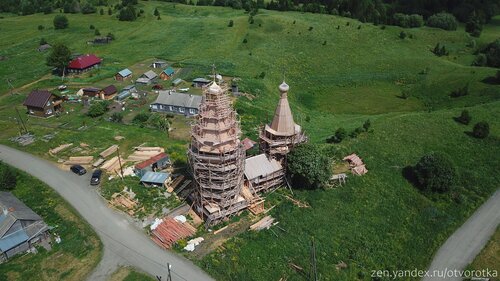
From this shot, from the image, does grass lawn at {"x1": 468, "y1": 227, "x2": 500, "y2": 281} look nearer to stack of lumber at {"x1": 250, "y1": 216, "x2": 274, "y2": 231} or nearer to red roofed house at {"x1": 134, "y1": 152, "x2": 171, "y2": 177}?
stack of lumber at {"x1": 250, "y1": 216, "x2": 274, "y2": 231}

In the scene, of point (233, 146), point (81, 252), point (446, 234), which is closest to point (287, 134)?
point (233, 146)

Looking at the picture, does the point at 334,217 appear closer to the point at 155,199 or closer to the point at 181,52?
the point at 155,199

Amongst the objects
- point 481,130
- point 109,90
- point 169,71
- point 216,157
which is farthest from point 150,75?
point 481,130

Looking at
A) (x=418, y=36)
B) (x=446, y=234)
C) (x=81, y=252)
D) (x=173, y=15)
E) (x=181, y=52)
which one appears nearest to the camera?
(x=81, y=252)

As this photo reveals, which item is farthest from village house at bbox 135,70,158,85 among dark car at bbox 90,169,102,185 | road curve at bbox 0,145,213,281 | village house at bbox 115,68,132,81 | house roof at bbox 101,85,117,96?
dark car at bbox 90,169,102,185

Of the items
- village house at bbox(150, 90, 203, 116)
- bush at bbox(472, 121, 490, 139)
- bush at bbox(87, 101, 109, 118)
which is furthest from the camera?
village house at bbox(150, 90, 203, 116)
